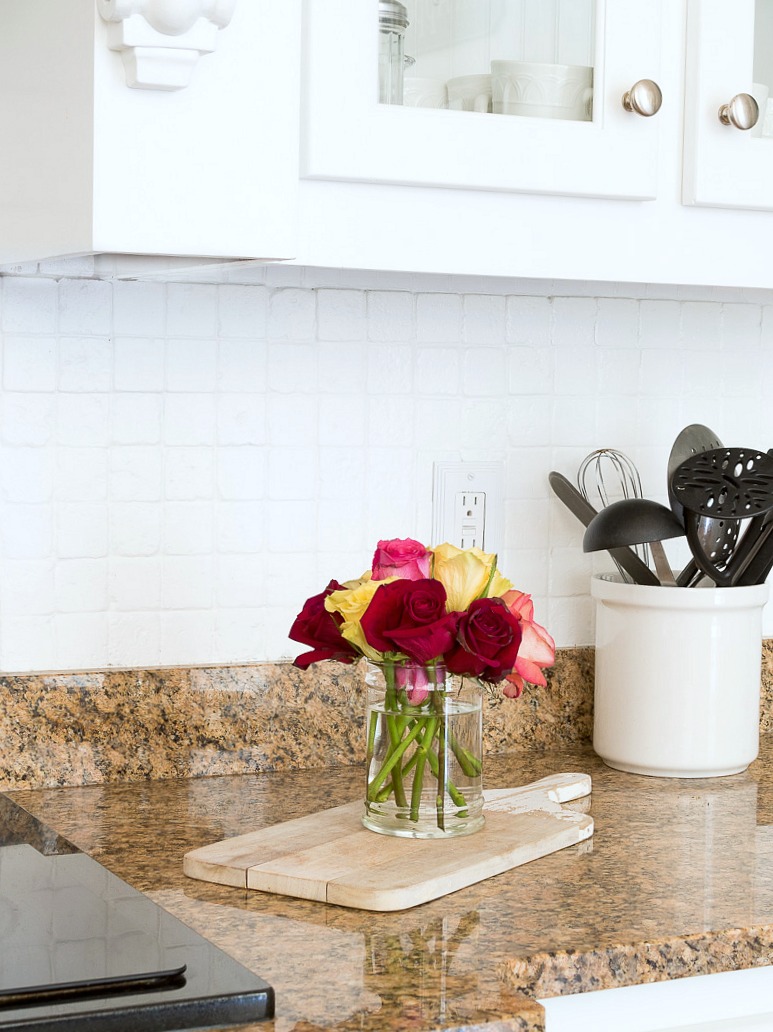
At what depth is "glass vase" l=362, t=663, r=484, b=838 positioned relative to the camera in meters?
1.15

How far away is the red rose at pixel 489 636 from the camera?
1099 millimetres

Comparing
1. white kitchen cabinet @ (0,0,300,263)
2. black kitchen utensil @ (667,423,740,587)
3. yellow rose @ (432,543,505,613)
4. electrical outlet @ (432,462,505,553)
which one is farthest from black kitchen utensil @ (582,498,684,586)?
white kitchen cabinet @ (0,0,300,263)

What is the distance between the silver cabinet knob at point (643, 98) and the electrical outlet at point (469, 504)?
472mm

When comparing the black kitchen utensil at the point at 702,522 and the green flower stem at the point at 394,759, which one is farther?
the black kitchen utensil at the point at 702,522

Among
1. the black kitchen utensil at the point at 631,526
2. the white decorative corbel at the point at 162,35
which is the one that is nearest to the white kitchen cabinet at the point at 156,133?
the white decorative corbel at the point at 162,35

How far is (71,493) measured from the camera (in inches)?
53.4

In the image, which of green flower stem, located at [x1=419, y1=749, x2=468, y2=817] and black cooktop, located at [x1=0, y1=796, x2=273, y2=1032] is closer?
black cooktop, located at [x1=0, y1=796, x2=273, y2=1032]

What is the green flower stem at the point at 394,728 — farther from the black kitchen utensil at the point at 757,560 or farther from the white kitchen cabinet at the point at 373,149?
the black kitchen utensil at the point at 757,560

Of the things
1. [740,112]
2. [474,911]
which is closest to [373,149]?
[740,112]

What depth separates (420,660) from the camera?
112 centimetres

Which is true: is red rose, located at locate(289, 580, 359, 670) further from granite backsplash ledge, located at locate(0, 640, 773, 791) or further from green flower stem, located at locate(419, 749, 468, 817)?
granite backsplash ledge, located at locate(0, 640, 773, 791)

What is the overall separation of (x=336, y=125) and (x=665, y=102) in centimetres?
32

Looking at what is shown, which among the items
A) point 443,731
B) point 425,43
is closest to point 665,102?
point 425,43

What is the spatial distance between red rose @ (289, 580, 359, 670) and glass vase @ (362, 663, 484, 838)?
0.03 metres
